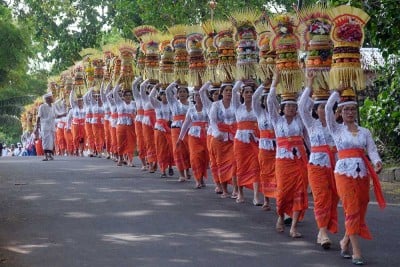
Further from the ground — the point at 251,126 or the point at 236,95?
the point at 236,95

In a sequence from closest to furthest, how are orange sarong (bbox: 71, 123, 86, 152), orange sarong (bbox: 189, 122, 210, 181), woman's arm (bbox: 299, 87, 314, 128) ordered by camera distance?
1. woman's arm (bbox: 299, 87, 314, 128)
2. orange sarong (bbox: 189, 122, 210, 181)
3. orange sarong (bbox: 71, 123, 86, 152)

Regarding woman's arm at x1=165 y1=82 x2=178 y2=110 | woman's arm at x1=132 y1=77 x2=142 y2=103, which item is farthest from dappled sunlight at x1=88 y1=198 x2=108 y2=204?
woman's arm at x1=132 y1=77 x2=142 y2=103

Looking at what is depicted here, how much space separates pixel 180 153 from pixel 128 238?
5898 millimetres

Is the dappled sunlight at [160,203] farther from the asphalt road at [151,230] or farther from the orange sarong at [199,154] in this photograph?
the orange sarong at [199,154]

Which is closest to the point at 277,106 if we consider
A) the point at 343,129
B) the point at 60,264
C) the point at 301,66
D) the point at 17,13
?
the point at 301,66

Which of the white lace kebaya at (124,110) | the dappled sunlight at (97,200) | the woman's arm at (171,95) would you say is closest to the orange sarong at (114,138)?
the white lace kebaya at (124,110)

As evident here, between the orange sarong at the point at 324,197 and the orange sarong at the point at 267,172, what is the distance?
1.89 metres

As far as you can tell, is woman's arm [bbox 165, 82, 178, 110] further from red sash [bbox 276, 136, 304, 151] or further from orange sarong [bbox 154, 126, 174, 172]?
red sash [bbox 276, 136, 304, 151]

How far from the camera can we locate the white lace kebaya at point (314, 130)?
9.33 metres

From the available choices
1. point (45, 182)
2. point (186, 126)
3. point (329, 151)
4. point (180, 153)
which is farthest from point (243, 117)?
point (45, 182)

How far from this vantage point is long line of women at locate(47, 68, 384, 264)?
8.70m

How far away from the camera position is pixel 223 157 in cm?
1310

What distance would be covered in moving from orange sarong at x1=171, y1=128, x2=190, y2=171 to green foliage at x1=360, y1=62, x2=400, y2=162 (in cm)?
363

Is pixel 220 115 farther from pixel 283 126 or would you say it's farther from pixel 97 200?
pixel 283 126
